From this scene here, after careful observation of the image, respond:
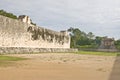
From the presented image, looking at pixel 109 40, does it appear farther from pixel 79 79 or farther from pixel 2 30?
pixel 79 79

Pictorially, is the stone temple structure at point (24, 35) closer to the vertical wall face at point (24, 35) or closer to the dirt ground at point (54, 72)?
the vertical wall face at point (24, 35)

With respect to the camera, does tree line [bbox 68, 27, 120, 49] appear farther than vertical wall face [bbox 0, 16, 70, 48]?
Yes

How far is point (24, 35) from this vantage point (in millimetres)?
26281

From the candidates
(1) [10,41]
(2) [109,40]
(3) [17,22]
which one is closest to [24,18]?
(3) [17,22]

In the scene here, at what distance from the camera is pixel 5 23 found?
73.3 ft

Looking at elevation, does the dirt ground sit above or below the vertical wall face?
below

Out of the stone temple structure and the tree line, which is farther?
the tree line

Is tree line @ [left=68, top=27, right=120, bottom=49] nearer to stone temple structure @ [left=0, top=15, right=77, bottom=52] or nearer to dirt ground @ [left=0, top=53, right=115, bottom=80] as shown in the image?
stone temple structure @ [left=0, top=15, right=77, bottom=52]

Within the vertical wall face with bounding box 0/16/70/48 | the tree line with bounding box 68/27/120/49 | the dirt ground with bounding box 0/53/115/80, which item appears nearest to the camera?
the dirt ground with bounding box 0/53/115/80

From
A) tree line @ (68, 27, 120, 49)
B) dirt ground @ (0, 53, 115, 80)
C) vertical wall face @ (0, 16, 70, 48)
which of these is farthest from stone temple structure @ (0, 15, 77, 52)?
tree line @ (68, 27, 120, 49)

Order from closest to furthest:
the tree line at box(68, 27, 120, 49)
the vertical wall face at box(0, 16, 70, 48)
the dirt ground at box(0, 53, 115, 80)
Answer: the dirt ground at box(0, 53, 115, 80)
the vertical wall face at box(0, 16, 70, 48)
the tree line at box(68, 27, 120, 49)

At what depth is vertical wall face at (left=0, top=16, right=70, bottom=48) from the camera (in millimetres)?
22484

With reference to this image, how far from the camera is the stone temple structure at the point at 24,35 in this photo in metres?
22.5

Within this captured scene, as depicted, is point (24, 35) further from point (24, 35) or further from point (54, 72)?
point (54, 72)
